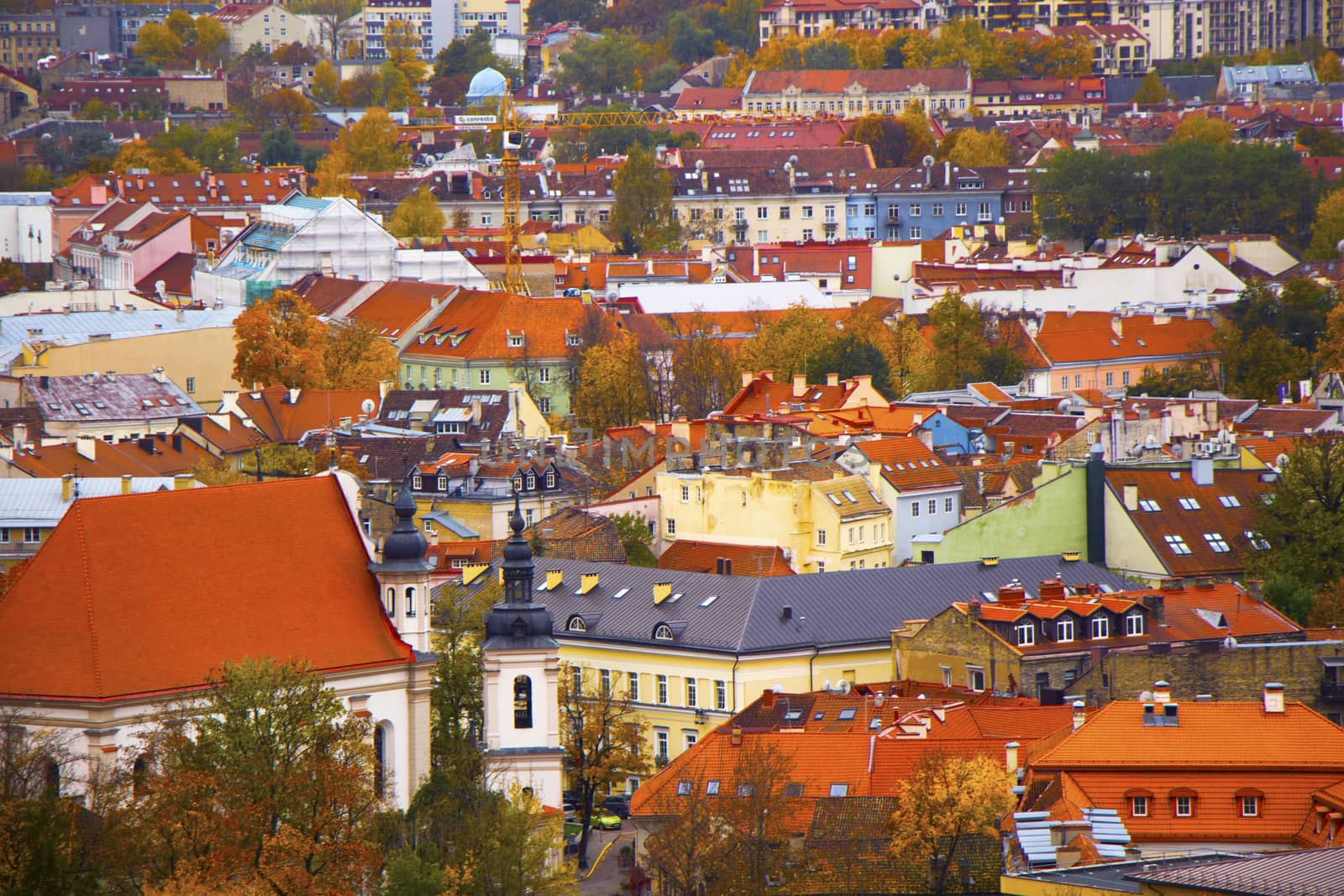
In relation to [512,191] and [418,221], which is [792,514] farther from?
[512,191]

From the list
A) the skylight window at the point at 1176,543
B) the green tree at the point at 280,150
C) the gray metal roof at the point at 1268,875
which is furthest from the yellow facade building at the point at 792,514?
the green tree at the point at 280,150

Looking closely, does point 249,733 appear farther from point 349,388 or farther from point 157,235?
point 157,235

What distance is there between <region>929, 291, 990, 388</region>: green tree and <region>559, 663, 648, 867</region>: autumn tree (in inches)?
1920

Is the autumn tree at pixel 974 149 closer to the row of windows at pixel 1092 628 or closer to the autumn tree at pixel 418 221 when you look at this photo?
the autumn tree at pixel 418 221

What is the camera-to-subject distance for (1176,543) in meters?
73.7

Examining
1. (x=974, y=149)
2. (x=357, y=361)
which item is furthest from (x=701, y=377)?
(x=974, y=149)

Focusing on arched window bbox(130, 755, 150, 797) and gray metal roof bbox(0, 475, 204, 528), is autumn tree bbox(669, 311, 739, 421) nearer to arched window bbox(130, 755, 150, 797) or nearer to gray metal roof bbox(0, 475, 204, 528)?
gray metal roof bbox(0, 475, 204, 528)

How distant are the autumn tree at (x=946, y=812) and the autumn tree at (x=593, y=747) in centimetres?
826

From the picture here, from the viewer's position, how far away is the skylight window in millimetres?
73500

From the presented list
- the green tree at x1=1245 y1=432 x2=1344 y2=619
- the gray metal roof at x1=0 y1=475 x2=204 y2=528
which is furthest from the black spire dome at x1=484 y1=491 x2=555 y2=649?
the gray metal roof at x1=0 y1=475 x2=204 y2=528

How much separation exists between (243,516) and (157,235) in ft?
313

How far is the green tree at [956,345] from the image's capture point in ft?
357

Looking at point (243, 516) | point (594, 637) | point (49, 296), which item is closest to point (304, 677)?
point (243, 516)

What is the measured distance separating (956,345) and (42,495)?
136 feet
